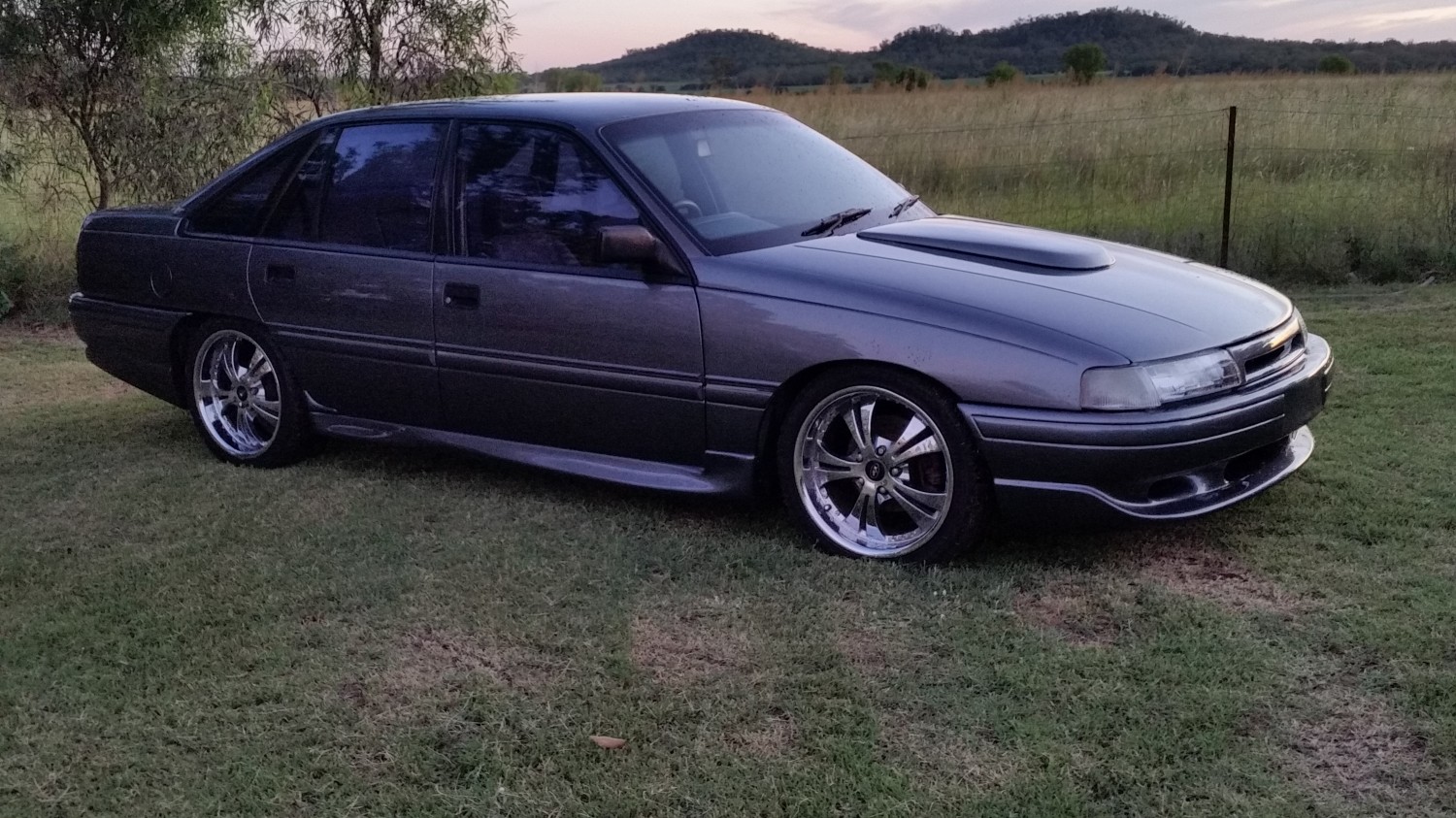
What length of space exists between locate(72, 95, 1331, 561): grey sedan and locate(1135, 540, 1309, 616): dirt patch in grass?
21 centimetres

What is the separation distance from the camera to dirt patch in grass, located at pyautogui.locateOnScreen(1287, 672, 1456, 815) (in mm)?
2648

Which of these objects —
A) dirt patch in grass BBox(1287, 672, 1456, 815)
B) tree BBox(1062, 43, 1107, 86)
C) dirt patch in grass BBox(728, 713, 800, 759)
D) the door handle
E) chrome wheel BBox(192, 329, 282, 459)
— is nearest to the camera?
dirt patch in grass BBox(1287, 672, 1456, 815)

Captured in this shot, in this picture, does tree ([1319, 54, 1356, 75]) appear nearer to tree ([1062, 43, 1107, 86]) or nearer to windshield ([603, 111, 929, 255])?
tree ([1062, 43, 1107, 86])

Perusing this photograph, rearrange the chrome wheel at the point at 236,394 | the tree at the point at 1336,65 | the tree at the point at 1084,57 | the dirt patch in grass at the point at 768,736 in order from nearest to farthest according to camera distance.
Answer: the dirt patch in grass at the point at 768,736
the chrome wheel at the point at 236,394
the tree at the point at 1336,65
the tree at the point at 1084,57

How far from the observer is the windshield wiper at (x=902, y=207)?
4769mm

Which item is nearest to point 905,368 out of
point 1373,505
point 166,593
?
point 1373,505

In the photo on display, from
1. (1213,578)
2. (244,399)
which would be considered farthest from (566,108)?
(1213,578)

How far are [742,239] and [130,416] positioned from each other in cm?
369

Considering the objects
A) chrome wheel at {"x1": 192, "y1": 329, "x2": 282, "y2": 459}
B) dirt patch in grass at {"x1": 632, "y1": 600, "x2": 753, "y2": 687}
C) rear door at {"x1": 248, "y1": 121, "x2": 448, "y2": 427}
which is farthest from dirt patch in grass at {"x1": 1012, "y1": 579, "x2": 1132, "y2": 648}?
chrome wheel at {"x1": 192, "y1": 329, "x2": 282, "y2": 459}

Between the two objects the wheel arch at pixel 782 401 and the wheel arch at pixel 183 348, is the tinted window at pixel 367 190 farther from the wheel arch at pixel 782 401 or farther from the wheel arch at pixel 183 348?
the wheel arch at pixel 782 401

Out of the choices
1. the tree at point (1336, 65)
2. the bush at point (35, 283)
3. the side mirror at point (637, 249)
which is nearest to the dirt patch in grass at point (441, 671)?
the side mirror at point (637, 249)

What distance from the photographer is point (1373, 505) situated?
13.9 feet

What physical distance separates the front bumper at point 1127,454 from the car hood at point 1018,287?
20 centimetres

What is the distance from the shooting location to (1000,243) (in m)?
4.30
